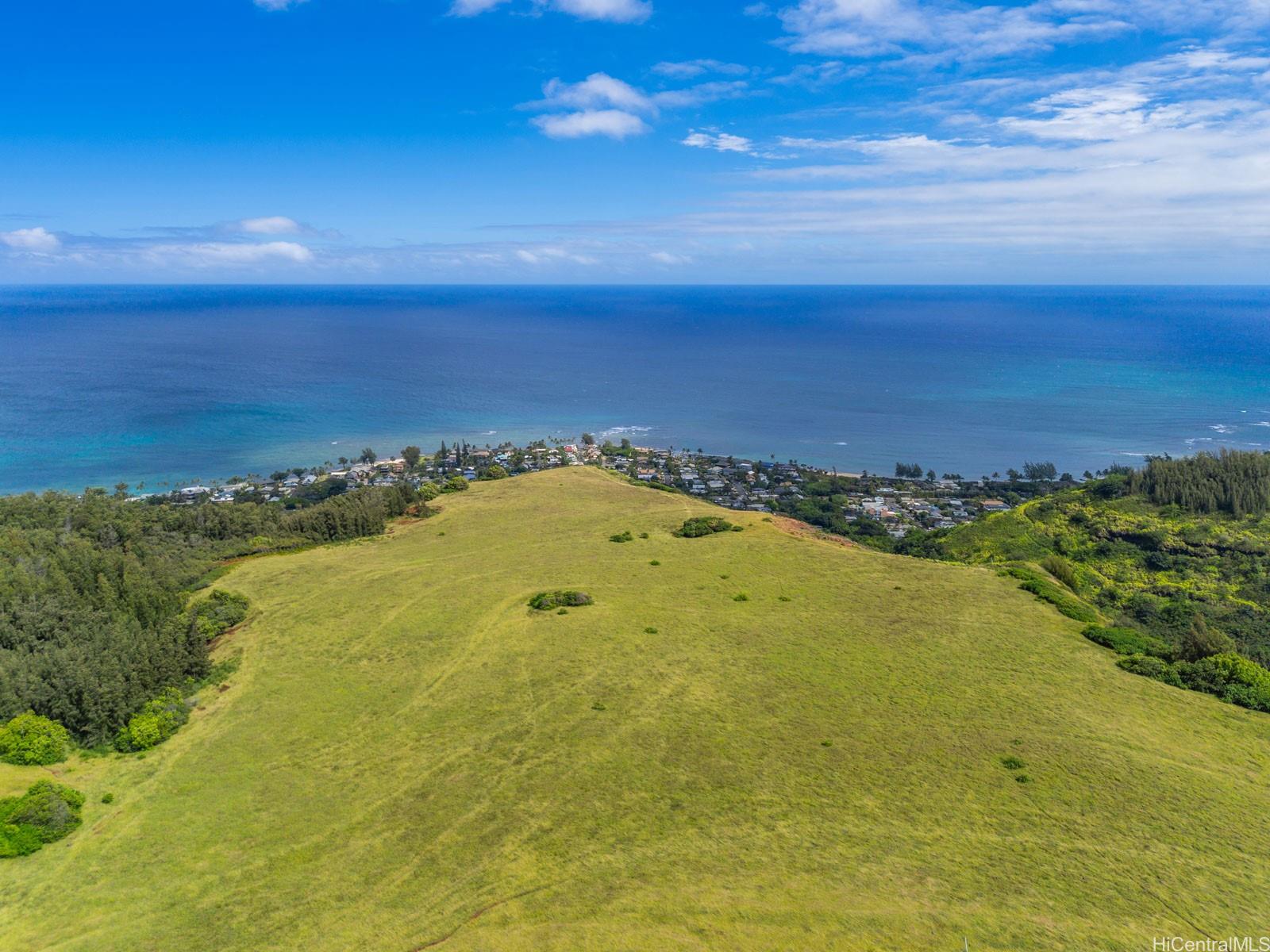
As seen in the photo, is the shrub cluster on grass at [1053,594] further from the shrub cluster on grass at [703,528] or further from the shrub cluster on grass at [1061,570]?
the shrub cluster on grass at [703,528]

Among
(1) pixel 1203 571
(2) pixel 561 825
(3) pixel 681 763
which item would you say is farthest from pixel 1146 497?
(2) pixel 561 825

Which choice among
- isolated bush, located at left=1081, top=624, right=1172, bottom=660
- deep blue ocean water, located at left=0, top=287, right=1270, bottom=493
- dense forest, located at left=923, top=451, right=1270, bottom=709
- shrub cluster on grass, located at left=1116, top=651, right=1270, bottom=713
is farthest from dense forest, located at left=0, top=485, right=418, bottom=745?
deep blue ocean water, located at left=0, top=287, right=1270, bottom=493

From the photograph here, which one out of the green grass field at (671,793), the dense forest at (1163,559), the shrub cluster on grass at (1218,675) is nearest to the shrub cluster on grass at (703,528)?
the green grass field at (671,793)

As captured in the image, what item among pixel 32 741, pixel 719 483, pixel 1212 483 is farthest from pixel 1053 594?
pixel 719 483

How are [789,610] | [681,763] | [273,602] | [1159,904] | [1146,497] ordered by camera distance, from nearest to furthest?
[1159,904], [681,763], [789,610], [273,602], [1146,497]

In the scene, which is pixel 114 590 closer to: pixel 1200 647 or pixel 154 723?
pixel 154 723

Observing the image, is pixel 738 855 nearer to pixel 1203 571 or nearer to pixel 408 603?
pixel 408 603

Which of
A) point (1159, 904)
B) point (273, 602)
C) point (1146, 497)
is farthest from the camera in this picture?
point (1146, 497)
